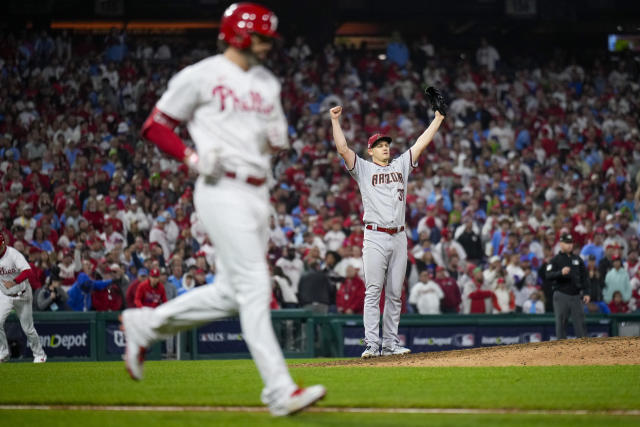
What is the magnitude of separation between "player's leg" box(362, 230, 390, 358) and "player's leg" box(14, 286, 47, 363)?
607 cm

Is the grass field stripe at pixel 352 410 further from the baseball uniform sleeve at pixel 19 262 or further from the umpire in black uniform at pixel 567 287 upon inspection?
the umpire in black uniform at pixel 567 287

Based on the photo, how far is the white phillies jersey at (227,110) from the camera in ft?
19.7

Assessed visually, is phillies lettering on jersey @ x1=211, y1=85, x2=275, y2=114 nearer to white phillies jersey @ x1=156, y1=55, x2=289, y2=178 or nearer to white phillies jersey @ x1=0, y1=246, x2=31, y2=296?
white phillies jersey @ x1=156, y1=55, x2=289, y2=178

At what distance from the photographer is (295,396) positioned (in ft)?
18.3

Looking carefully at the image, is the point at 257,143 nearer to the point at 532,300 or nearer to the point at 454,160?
the point at 532,300

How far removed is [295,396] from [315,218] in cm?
1519

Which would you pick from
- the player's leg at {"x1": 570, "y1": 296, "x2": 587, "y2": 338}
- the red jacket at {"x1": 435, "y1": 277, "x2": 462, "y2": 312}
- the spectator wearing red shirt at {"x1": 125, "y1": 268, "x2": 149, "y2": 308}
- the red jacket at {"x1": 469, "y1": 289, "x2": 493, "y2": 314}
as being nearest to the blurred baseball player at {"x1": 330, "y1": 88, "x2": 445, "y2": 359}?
the player's leg at {"x1": 570, "y1": 296, "x2": 587, "y2": 338}

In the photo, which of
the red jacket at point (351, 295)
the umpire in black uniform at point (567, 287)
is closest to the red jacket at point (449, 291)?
the red jacket at point (351, 295)

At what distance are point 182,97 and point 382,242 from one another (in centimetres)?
527

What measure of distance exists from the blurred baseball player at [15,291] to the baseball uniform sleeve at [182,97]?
9.20 meters

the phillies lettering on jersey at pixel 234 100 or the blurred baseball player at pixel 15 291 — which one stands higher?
the phillies lettering on jersey at pixel 234 100

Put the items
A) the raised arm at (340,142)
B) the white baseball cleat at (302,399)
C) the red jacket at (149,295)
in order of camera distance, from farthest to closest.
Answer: the red jacket at (149,295) → the raised arm at (340,142) → the white baseball cleat at (302,399)

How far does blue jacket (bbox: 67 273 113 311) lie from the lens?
17781mm

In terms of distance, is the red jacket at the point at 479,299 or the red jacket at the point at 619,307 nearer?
the red jacket at the point at 479,299
